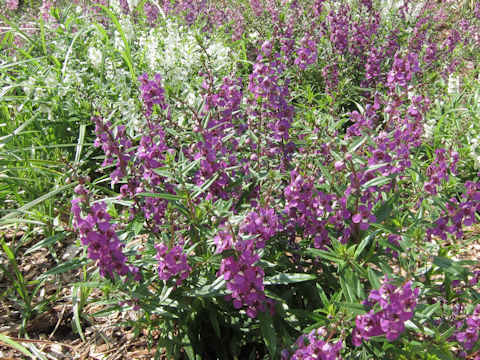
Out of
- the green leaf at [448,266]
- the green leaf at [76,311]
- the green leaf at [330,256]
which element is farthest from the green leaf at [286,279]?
the green leaf at [76,311]

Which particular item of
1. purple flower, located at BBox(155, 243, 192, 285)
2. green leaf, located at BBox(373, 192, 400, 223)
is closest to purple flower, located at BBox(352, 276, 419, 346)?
green leaf, located at BBox(373, 192, 400, 223)

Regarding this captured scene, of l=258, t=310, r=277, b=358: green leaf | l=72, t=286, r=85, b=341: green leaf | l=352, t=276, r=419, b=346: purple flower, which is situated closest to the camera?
l=352, t=276, r=419, b=346: purple flower

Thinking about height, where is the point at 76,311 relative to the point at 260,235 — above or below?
below

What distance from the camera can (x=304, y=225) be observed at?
8.10 ft

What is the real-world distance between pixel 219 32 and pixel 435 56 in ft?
10.3

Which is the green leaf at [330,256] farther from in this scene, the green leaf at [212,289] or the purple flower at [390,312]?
the green leaf at [212,289]

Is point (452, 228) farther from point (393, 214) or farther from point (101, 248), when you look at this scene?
point (101, 248)

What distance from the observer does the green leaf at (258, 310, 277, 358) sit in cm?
218

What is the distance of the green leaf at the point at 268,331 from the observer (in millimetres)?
2182

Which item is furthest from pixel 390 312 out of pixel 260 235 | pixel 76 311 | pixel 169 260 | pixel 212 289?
pixel 76 311

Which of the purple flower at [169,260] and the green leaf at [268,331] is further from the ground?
the purple flower at [169,260]

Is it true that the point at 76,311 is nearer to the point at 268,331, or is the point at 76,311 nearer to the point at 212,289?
the point at 212,289

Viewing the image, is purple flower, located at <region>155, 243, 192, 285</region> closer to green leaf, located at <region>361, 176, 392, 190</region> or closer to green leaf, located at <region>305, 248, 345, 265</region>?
green leaf, located at <region>305, 248, 345, 265</region>

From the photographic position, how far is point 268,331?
87.6 inches
